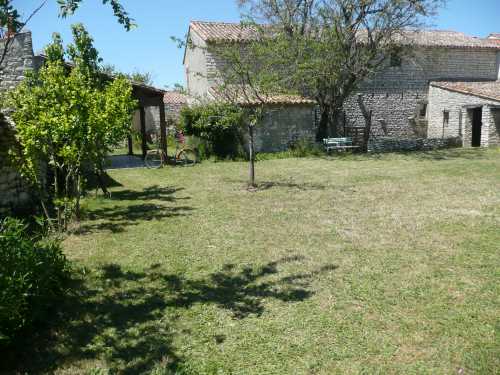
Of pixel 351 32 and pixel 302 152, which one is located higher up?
pixel 351 32

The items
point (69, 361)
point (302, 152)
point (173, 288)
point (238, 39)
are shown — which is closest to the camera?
point (69, 361)

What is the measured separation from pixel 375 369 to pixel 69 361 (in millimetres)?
2674

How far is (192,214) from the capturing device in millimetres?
8836

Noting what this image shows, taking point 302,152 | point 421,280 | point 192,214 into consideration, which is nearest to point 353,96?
point 302,152

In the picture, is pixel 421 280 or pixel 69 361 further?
pixel 421 280

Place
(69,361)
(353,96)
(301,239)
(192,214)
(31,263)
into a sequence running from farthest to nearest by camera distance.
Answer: (353,96)
(192,214)
(301,239)
(31,263)
(69,361)

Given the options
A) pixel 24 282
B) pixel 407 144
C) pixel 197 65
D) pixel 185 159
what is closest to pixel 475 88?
A: pixel 407 144

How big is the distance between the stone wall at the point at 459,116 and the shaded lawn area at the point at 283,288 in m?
12.8

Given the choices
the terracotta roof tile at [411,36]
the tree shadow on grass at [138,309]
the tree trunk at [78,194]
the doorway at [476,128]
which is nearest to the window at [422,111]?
the doorway at [476,128]

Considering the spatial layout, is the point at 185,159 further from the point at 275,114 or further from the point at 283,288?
the point at 283,288

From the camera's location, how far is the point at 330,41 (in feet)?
62.7

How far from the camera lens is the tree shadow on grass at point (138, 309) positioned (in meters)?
3.74

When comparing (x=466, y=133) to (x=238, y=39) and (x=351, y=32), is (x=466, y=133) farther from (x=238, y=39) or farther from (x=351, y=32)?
(x=238, y=39)

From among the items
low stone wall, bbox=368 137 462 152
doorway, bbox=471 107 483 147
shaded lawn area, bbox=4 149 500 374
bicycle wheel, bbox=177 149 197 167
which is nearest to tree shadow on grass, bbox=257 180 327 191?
shaded lawn area, bbox=4 149 500 374
